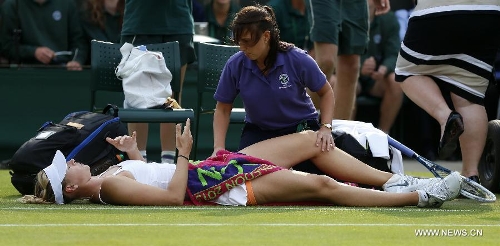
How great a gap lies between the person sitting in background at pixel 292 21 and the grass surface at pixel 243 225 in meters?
5.22

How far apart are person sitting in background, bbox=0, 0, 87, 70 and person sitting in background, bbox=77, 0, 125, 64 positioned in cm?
8

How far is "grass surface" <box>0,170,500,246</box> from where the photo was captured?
17.1 feet

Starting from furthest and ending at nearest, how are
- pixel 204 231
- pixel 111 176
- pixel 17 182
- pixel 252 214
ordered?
1. pixel 17 182
2. pixel 111 176
3. pixel 252 214
4. pixel 204 231

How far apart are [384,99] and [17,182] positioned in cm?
561

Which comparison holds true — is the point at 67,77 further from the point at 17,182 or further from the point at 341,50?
the point at 17,182

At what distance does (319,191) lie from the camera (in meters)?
6.80

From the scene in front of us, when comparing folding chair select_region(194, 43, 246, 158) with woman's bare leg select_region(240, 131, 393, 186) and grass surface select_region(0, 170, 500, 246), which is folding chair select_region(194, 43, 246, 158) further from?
grass surface select_region(0, 170, 500, 246)

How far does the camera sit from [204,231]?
217 inches

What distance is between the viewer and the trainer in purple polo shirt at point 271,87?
286 inches

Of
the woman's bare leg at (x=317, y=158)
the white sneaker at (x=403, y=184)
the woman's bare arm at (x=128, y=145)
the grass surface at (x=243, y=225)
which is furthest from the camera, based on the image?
the woman's bare arm at (x=128, y=145)

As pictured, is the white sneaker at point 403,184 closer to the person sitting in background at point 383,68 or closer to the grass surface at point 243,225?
the grass surface at point 243,225

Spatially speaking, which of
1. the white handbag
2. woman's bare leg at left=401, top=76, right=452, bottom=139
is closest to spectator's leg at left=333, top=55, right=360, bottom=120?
the white handbag

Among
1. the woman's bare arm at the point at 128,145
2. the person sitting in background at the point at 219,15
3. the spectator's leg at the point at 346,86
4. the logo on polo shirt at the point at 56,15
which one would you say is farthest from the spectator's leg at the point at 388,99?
the woman's bare arm at the point at 128,145

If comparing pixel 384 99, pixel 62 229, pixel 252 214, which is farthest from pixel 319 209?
pixel 384 99
